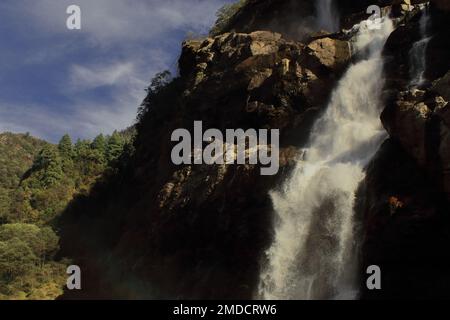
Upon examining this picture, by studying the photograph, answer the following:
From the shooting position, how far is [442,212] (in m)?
26.8

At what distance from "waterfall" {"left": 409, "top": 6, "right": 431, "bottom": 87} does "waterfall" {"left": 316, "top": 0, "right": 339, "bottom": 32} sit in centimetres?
1919

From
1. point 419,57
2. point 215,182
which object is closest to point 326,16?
point 419,57

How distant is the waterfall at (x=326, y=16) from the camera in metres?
57.9

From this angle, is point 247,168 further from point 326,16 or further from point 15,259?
point 15,259

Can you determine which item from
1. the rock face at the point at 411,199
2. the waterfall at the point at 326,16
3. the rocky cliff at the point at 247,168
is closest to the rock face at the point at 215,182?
the rocky cliff at the point at 247,168

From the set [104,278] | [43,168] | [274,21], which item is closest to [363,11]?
[274,21]

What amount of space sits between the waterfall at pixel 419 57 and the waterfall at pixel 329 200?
8.62ft

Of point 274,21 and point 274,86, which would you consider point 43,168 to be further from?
point 274,86

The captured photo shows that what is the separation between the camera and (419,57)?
122ft

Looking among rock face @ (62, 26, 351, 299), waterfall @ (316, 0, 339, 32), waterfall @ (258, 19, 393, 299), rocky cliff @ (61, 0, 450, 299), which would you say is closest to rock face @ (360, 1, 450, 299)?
rocky cliff @ (61, 0, 450, 299)

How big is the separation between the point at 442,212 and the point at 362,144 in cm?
985

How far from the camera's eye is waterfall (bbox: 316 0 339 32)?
57938 mm

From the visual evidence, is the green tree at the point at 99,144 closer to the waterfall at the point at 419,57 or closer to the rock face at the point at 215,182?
the rock face at the point at 215,182

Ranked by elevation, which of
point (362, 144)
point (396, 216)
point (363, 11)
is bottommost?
point (396, 216)
